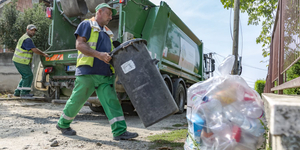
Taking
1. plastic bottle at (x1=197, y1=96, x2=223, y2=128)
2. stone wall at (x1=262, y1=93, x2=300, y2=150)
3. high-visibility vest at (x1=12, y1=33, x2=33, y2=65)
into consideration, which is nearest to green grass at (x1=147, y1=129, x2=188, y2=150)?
plastic bottle at (x1=197, y1=96, x2=223, y2=128)

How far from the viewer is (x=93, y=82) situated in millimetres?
2863

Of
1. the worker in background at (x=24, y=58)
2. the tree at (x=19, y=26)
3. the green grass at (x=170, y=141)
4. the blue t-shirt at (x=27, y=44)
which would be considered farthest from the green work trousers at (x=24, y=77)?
the tree at (x=19, y=26)

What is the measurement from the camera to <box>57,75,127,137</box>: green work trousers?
2730mm

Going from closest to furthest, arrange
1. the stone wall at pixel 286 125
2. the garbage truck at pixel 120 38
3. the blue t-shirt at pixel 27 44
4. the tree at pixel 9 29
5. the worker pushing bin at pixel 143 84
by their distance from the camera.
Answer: the stone wall at pixel 286 125, the worker pushing bin at pixel 143 84, the garbage truck at pixel 120 38, the blue t-shirt at pixel 27 44, the tree at pixel 9 29

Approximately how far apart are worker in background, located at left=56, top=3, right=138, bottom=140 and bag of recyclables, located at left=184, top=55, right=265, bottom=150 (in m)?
1.11

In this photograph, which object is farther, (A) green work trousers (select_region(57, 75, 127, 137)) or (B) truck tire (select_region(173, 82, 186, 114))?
(B) truck tire (select_region(173, 82, 186, 114))

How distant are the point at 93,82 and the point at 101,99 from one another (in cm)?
23

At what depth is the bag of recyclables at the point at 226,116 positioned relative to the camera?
1.57m

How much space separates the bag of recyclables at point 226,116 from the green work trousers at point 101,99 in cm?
109

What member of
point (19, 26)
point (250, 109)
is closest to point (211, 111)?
point (250, 109)

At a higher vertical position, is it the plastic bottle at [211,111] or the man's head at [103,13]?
the man's head at [103,13]

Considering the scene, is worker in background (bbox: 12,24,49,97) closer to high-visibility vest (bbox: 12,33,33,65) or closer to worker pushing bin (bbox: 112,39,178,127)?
high-visibility vest (bbox: 12,33,33,65)

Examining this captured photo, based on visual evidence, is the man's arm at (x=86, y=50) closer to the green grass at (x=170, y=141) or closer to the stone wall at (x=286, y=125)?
the green grass at (x=170, y=141)

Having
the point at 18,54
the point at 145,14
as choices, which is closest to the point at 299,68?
the point at 145,14
